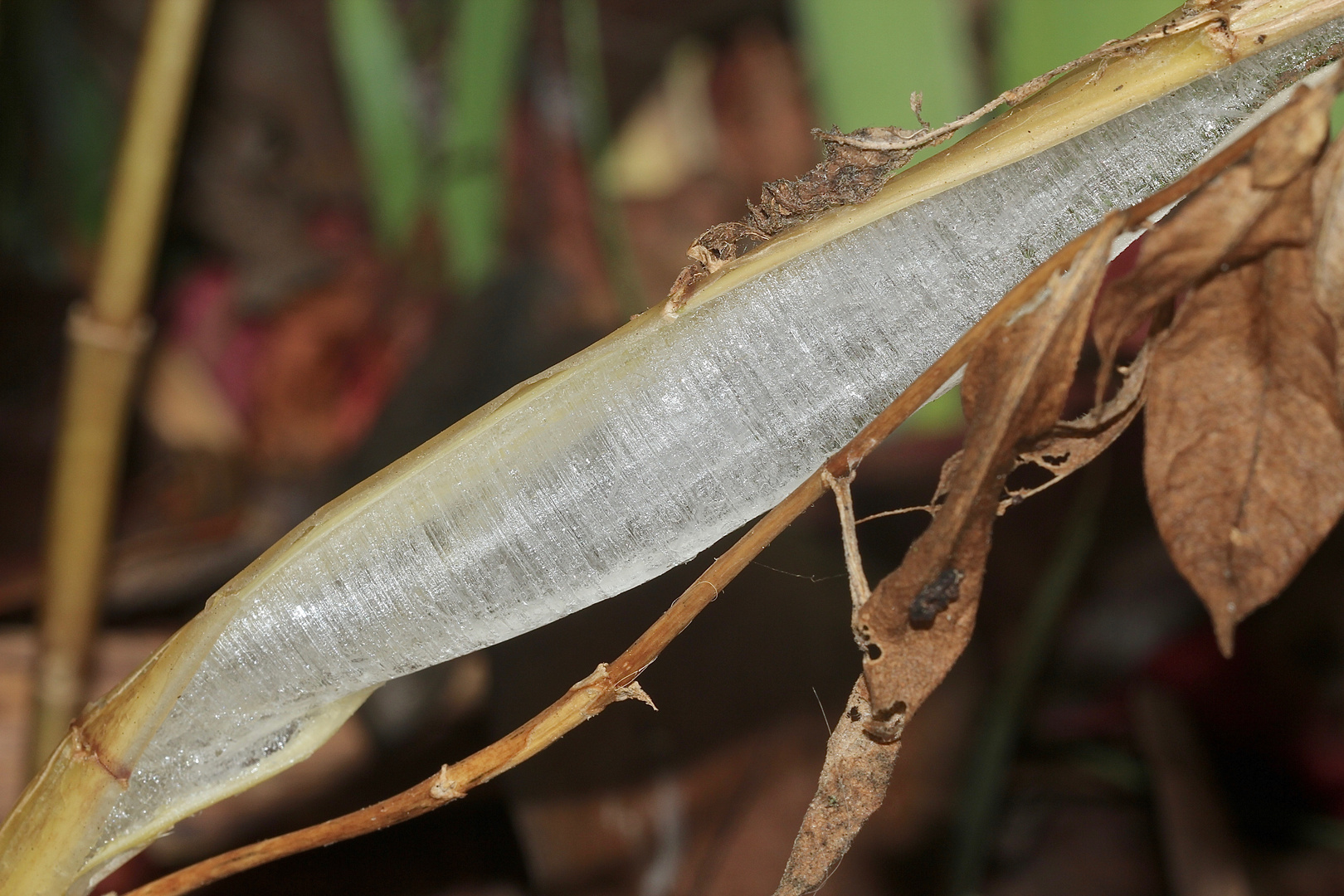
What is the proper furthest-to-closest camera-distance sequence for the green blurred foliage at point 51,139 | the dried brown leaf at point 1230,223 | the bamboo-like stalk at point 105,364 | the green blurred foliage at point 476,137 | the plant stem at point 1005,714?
→ the green blurred foliage at point 51,139 → the green blurred foliage at point 476,137 → the plant stem at point 1005,714 → the bamboo-like stalk at point 105,364 → the dried brown leaf at point 1230,223

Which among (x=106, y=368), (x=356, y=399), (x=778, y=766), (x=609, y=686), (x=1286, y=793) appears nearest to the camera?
(x=609, y=686)

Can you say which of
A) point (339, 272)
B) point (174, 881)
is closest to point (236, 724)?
point (174, 881)

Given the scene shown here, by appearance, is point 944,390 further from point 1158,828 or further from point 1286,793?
point 1286,793

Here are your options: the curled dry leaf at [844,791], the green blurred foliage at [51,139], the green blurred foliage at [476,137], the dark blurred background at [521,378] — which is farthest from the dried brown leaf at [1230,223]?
the green blurred foliage at [51,139]

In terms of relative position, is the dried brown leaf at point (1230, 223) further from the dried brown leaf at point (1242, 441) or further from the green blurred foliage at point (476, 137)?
the green blurred foliage at point (476, 137)

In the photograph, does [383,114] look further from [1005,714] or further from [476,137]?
[1005,714]

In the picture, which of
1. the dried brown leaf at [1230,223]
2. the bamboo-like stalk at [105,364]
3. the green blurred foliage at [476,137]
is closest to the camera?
the dried brown leaf at [1230,223]
